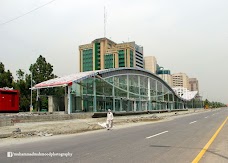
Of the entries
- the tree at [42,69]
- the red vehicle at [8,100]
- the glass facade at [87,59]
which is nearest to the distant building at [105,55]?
the glass facade at [87,59]

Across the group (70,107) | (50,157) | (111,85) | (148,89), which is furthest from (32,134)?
(148,89)

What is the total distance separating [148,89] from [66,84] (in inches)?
1449

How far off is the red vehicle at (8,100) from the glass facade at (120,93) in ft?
29.8

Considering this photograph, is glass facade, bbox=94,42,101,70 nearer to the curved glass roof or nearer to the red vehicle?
the curved glass roof

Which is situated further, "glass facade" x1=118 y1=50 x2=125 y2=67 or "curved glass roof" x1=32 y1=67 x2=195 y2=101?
"glass facade" x1=118 y1=50 x2=125 y2=67

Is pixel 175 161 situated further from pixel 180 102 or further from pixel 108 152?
pixel 180 102

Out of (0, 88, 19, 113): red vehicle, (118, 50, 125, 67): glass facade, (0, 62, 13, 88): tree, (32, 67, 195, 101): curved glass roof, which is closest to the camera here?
(0, 88, 19, 113): red vehicle

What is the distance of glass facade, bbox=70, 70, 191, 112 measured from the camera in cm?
4231

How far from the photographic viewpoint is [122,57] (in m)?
153

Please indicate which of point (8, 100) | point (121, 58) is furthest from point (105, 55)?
point (8, 100)

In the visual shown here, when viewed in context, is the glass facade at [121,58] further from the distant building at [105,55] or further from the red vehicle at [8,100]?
the red vehicle at [8,100]

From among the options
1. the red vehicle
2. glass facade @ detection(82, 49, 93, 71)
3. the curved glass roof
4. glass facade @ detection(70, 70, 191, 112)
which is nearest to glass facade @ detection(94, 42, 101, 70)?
glass facade @ detection(82, 49, 93, 71)

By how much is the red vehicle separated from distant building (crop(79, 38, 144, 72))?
117 metres

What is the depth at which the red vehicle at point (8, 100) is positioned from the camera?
3137 cm
